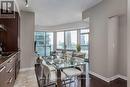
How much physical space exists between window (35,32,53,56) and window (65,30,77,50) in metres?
1.59

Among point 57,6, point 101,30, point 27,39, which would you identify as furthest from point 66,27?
point 101,30

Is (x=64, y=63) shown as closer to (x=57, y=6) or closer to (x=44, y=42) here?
(x=57, y=6)

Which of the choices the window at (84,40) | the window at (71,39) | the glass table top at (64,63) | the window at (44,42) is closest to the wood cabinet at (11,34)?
the glass table top at (64,63)

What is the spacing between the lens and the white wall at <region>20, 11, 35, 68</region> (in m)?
5.47

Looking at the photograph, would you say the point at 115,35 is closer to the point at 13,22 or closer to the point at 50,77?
the point at 50,77

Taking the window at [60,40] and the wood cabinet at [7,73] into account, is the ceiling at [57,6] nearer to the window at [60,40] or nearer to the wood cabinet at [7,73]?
the wood cabinet at [7,73]

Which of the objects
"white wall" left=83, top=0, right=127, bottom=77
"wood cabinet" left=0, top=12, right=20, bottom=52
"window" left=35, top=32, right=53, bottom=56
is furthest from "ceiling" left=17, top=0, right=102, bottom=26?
"window" left=35, top=32, right=53, bottom=56

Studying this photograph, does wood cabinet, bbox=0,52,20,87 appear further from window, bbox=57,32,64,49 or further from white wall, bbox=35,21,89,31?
window, bbox=57,32,64,49

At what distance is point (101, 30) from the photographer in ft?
13.9

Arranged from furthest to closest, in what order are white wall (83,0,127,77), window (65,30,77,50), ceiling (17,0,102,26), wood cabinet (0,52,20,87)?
window (65,30,77,50), ceiling (17,0,102,26), white wall (83,0,127,77), wood cabinet (0,52,20,87)

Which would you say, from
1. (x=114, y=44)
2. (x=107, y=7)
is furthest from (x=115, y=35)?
(x=107, y=7)

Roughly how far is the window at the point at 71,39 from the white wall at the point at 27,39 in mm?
3896

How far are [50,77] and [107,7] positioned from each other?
2790 mm

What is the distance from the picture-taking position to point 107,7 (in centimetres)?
388
